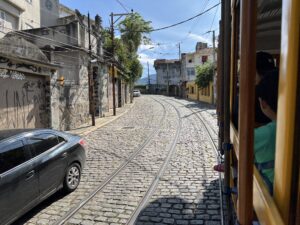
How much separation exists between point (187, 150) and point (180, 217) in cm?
532

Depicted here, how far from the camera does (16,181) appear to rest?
4.96 meters

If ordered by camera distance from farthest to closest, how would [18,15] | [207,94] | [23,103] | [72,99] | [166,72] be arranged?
[166,72] → [207,94] → [18,15] → [72,99] → [23,103]

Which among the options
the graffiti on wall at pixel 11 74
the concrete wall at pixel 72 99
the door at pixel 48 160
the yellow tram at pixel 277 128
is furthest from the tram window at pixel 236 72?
the concrete wall at pixel 72 99

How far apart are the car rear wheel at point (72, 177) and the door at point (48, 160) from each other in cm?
21

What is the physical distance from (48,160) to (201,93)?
40.7m

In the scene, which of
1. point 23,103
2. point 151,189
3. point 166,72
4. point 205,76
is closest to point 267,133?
point 151,189

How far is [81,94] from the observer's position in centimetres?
1931

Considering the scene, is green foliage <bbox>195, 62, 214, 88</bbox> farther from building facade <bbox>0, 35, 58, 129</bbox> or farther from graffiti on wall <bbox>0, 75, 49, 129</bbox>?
graffiti on wall <bbox>0, 75, 49, 129</bbox>

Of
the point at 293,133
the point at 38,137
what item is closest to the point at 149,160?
the point at 38,137

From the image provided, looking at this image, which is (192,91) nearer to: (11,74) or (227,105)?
(11,74)

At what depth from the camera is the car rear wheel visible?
659 centimetres

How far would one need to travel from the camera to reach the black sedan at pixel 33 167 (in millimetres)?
4859

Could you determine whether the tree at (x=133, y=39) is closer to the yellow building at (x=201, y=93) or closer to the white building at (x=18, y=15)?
the yellow building at (x=201, y=93)

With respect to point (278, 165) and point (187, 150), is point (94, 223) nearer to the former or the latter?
point (278, 165)
